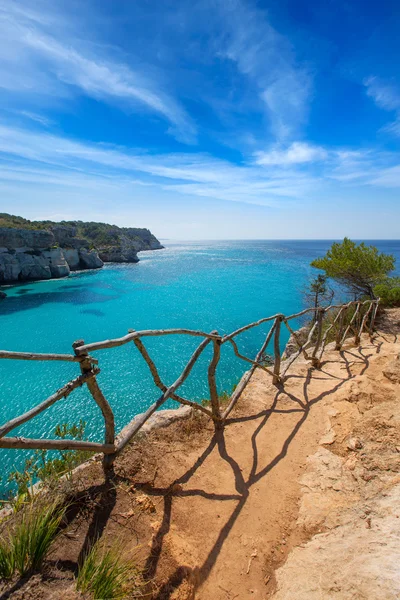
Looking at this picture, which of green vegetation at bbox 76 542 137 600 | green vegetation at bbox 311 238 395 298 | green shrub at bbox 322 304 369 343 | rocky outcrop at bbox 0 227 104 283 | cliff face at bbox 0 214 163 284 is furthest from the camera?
cliff face at bbox 0 214 163 284

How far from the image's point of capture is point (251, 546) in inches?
109

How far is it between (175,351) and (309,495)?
15.2 m

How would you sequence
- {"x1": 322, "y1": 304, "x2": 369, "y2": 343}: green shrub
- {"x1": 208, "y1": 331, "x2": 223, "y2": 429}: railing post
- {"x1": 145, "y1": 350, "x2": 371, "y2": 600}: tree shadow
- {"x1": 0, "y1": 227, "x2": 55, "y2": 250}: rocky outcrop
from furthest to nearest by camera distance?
{"x1": 0, "y1": 227, "x2": 55, "y2": 250}: rocky outcrop < {"x1": 322, "y1": 304, "x2": 369, "y2": 343}: green shrub < {"x1": 208, "y1": 331, "x2": 223, "y2": 429}: railing post < {"x1": 145, "y1": 350, "x2": 371, "y2": 600}: tree shadow

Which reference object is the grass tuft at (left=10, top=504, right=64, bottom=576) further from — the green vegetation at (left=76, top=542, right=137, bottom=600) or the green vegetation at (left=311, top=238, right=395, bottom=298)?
the green vegetation at (left=311, top=238, right=395, bottom=298)

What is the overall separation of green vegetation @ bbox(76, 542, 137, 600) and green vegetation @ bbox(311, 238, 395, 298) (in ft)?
60.1

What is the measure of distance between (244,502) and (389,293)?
57.3 ft

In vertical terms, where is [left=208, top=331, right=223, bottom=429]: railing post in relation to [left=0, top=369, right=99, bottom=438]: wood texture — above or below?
below

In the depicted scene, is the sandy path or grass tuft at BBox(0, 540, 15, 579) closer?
grass tuft at BBox(0, 540, 15, 579)

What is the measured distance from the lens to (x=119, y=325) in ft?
77.8

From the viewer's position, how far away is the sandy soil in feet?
7.74

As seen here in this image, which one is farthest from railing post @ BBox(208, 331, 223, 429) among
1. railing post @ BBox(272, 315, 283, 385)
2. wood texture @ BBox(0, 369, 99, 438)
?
wood texture @ BBox(0, 369, 99, 438)

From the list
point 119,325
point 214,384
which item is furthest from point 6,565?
point 119,325

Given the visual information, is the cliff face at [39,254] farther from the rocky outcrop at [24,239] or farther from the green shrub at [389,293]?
the green shrub at [389,293]

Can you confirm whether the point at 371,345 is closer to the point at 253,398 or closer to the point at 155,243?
the point at 253,398
